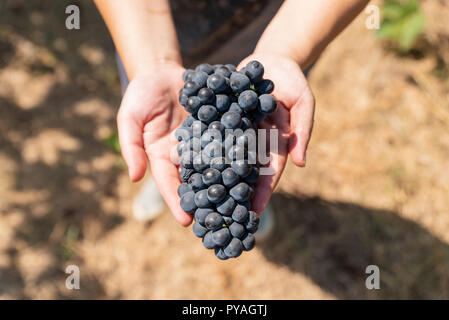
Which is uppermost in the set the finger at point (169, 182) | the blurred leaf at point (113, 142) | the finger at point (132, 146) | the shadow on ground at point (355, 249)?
the finger at point (132, 146)

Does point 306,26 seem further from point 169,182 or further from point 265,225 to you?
point 265,225

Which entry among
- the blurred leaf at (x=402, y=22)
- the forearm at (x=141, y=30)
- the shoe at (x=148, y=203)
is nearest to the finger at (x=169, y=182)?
the forearm at (x=141, y=30)

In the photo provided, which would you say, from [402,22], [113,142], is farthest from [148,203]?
[402,22]

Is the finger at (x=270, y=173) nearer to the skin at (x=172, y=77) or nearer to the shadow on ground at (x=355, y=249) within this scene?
the skin at (x=172, y=77)

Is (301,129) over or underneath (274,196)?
over

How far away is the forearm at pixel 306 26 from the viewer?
1.96 m

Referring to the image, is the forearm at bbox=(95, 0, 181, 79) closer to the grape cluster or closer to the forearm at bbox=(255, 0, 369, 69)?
the grape cluster

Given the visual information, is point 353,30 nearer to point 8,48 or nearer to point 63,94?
point 63,94

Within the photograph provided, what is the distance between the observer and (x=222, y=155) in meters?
1.68

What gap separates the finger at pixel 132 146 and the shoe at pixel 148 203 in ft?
4.46

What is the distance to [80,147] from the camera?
145 inches

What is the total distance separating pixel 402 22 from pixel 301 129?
249cm
